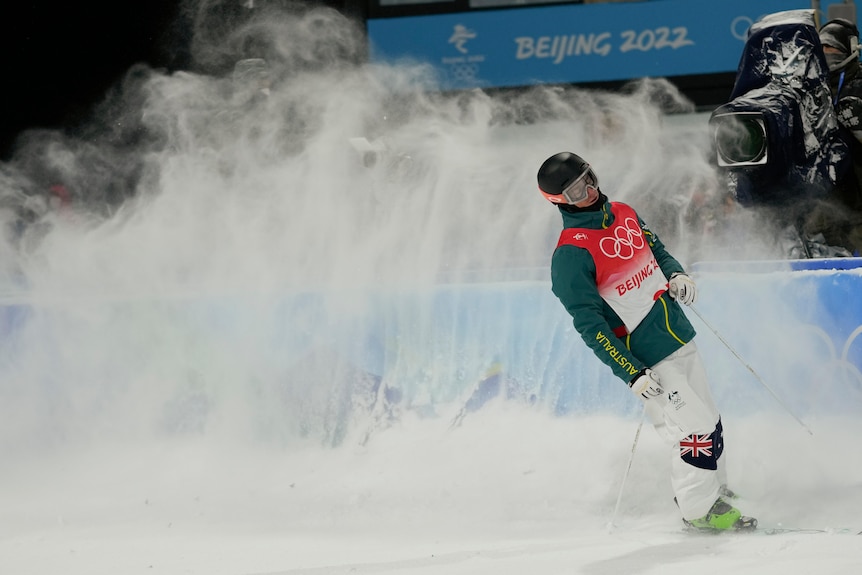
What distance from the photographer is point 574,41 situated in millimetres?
12359

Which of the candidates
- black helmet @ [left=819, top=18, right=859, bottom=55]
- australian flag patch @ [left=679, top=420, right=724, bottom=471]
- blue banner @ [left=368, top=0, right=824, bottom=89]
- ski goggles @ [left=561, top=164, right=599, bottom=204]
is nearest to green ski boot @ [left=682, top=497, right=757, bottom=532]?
australian flag patch @ [left=679, top=420, right=724, bottom=471]

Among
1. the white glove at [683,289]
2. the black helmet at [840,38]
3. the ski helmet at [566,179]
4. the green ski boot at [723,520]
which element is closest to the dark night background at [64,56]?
the black helmet at [840,38]

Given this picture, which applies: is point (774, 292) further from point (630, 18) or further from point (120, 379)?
point (630, 18)

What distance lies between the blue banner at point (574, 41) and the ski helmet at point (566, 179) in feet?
28.3

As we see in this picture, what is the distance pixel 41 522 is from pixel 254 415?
4.47 feet

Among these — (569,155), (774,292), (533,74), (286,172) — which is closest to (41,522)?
(286,172)

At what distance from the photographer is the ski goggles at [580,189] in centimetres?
414

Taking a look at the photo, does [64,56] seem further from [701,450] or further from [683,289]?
[701,450]

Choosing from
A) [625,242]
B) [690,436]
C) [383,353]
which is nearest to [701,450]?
[690,436]

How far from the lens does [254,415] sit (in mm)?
5969

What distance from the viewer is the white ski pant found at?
13.6 ft

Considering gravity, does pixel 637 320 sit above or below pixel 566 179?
below

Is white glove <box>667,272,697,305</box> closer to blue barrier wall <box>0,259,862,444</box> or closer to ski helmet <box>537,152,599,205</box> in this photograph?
ski helmet <box>537,152,599,205</box>

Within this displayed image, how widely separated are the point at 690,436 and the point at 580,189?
118 cm
